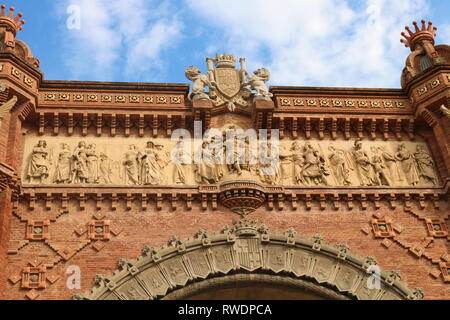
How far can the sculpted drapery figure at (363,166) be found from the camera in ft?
46.1

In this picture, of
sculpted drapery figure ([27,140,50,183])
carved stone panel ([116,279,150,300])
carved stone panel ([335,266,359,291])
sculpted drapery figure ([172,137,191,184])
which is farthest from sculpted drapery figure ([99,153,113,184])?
carved stone panel ([335,266,359,291])

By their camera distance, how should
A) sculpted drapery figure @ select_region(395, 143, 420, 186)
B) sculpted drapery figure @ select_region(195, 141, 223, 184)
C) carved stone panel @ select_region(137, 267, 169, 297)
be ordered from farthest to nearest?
sculpted drapery figure @ select_region(395, 143, 420, 186)
sculpted drapery figure @ select_region(195, 141, 223, 184)
carved stone panel @ select_region(137, 267, 169, 297)

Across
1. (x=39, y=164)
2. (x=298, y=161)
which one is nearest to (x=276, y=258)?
(x=298, y=161)

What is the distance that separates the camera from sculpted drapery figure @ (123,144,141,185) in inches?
532

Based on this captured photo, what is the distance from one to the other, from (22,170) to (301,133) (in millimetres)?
6321

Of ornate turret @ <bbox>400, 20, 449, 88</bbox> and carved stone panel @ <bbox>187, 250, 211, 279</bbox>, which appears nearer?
carved stone panel @ <bbox>187, 250, 211, 279</bbox>

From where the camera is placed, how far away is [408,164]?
14.4 meters

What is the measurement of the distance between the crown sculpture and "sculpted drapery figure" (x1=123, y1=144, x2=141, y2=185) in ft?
11.6

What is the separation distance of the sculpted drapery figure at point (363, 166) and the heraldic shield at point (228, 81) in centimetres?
310

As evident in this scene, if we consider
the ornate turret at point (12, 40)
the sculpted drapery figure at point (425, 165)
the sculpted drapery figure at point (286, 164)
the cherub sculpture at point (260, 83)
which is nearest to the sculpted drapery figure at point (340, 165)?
the sculpted drapery figure at point (286, 164)

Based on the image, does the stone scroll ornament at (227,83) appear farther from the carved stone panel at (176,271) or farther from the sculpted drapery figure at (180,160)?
the carved stone panel at (176,271)

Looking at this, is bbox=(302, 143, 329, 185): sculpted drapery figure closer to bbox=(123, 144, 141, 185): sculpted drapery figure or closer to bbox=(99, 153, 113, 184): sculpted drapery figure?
bbox=(123, 144, 141, 185): sculpted drapery figure

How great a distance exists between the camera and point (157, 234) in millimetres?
12758
